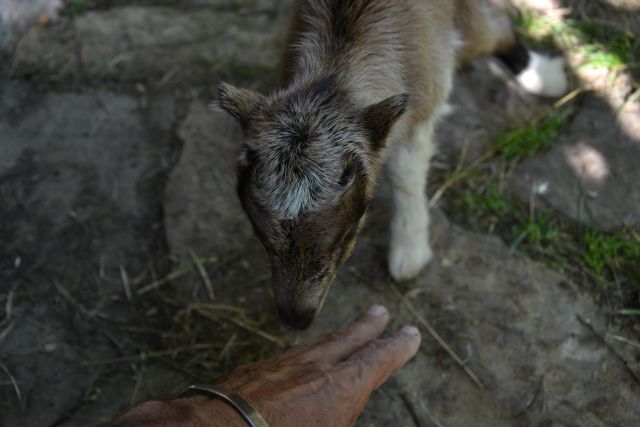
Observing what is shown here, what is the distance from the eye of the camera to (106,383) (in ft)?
11.2

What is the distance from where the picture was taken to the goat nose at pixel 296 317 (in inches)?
113

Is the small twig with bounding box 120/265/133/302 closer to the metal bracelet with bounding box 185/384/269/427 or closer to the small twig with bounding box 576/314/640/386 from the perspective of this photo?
the metal bracelet with bounding box 185/384/269/427

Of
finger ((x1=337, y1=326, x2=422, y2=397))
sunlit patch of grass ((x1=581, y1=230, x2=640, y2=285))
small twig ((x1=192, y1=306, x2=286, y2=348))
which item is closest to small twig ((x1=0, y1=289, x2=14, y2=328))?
small twig ((x1=192, y1=306, x2=286, y2=348))

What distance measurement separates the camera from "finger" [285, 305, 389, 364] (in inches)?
112

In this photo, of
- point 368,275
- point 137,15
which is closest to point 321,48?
point 368,275

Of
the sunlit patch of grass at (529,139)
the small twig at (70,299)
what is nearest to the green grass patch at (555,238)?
the sunlit patch of grass at (529,139)

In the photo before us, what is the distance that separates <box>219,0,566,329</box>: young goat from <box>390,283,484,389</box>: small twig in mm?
141

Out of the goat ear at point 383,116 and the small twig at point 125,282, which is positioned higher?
the goat ear at point 383,116

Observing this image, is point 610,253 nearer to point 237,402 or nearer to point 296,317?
point 296,317

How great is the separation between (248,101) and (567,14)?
3242 mm

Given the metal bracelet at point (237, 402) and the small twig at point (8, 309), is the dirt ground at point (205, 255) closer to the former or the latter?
the small twig at point (8, 309)

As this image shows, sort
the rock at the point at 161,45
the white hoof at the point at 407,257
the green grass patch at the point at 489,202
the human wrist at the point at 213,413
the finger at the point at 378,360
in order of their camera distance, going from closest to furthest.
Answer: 1. the human wrist at the point at 213,413
2. the finger at the point at 378,360
3. the white hoof at the point at 407,257
4. the green grass patch at the point at 489,202
5. the rock at the point at 161,45

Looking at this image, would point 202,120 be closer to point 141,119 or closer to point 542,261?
point 141,119

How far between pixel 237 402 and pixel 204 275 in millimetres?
1655
